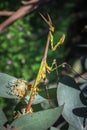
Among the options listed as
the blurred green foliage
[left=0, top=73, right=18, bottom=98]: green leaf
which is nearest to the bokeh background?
the blurred green foliage

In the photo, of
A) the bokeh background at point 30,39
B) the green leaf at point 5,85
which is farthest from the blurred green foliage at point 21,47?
the green leaf at point 5,85

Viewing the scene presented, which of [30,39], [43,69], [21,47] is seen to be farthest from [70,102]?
[30,39]

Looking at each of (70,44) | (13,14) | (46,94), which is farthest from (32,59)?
(46,94)

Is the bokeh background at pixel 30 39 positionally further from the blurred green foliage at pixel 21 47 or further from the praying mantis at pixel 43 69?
the praying mantis at pixel 43 69

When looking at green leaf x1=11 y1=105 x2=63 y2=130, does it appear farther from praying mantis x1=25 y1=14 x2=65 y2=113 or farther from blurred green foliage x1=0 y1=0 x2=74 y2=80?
blurred green foliage x1=0 y1=0 x2=74 y2=80

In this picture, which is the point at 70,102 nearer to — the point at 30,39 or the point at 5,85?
the point at 5,85

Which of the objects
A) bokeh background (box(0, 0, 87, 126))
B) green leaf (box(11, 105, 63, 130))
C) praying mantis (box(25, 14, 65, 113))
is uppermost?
praying mantis (box(25, 14, 65, 113))
